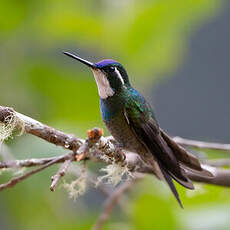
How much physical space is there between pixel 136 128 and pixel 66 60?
150cm

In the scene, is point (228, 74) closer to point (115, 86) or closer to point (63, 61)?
point (63, 61)

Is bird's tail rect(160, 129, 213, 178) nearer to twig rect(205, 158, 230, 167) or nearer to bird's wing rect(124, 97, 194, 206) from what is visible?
bird's wing rect(124, 97, 194, 206)

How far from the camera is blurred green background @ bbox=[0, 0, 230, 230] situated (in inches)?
126

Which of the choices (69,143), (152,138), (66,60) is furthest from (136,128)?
(66,60)

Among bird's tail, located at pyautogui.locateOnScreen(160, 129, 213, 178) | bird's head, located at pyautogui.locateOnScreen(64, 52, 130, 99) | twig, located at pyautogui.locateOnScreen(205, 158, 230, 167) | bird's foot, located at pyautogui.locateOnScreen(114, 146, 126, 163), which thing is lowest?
twig, located at pyautogui.locateOnScreen(205, 158, 230, 167)

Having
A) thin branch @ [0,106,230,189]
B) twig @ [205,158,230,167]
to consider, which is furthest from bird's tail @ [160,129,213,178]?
twig @ [205,158,230,167]

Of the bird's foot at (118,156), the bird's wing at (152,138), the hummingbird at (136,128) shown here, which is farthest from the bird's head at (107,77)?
the bird's foot at (118,156)

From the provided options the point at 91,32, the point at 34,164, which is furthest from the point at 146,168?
the point at 91,32

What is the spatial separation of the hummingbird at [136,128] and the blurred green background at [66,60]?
0.56 meters

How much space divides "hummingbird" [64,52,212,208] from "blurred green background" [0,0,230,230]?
1.82ft

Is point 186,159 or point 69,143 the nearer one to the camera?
point 69,143

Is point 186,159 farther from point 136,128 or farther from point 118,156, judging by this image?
point 118,156

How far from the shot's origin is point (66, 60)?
382cm

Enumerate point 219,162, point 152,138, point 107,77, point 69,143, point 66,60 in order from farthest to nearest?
point 66,60, point 219,162, point 107,77, point 152,138, point 69,143
